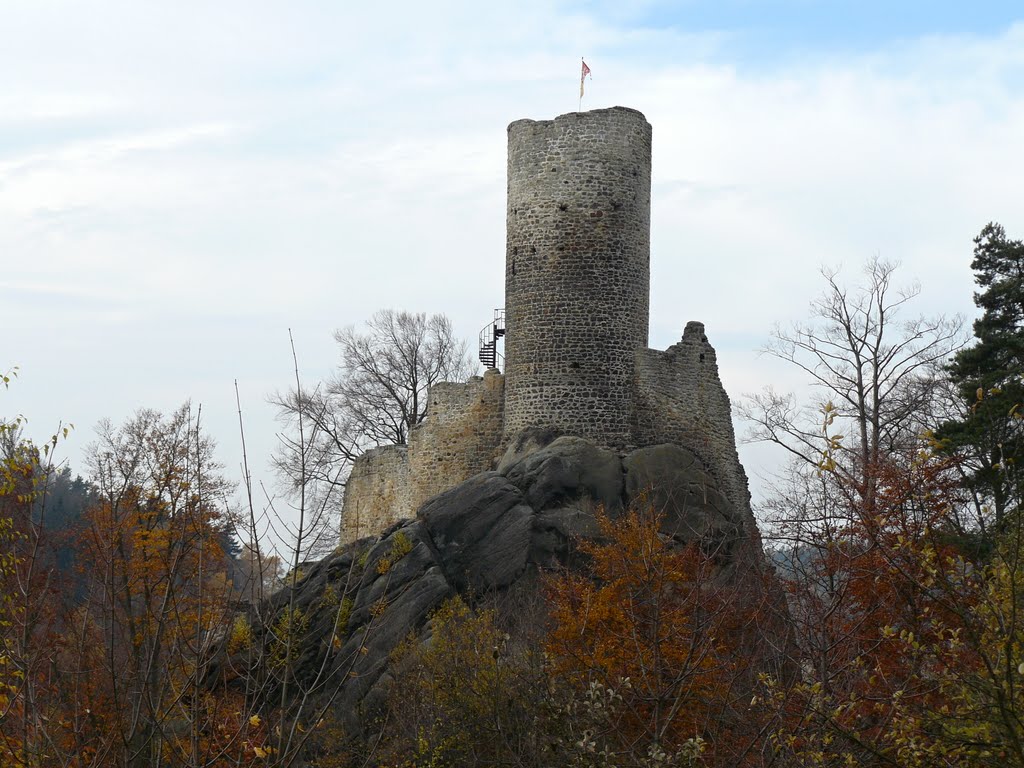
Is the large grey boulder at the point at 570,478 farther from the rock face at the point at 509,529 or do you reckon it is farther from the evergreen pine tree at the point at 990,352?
the evergreen pine tree at the point at 990,352

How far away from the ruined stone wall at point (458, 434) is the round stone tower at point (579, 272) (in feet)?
5.21

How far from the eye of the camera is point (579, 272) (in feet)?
87.6

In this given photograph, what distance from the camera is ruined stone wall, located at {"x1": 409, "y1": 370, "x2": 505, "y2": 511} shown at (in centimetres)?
2872

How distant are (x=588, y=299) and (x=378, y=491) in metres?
7.68

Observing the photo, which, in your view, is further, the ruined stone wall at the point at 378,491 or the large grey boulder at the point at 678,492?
the ruined stone wall at the point at 378,491

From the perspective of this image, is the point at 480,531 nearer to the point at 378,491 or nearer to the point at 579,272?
the point at 579,272

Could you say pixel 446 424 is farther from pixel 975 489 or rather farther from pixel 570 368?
pixel 975 489

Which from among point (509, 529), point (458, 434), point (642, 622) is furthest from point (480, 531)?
point (642, 622)

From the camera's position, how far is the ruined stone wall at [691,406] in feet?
89.5

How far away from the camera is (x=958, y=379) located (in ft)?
80.4

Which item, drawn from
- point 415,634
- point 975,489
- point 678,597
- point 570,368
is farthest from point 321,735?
point 975,489

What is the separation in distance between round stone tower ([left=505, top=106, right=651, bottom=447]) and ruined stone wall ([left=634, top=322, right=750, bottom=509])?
1.33ft

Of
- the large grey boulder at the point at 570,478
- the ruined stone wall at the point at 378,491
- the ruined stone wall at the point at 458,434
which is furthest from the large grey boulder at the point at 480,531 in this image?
the ruined stone wall at the point at 378,491

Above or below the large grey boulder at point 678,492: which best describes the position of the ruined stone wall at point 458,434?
above
